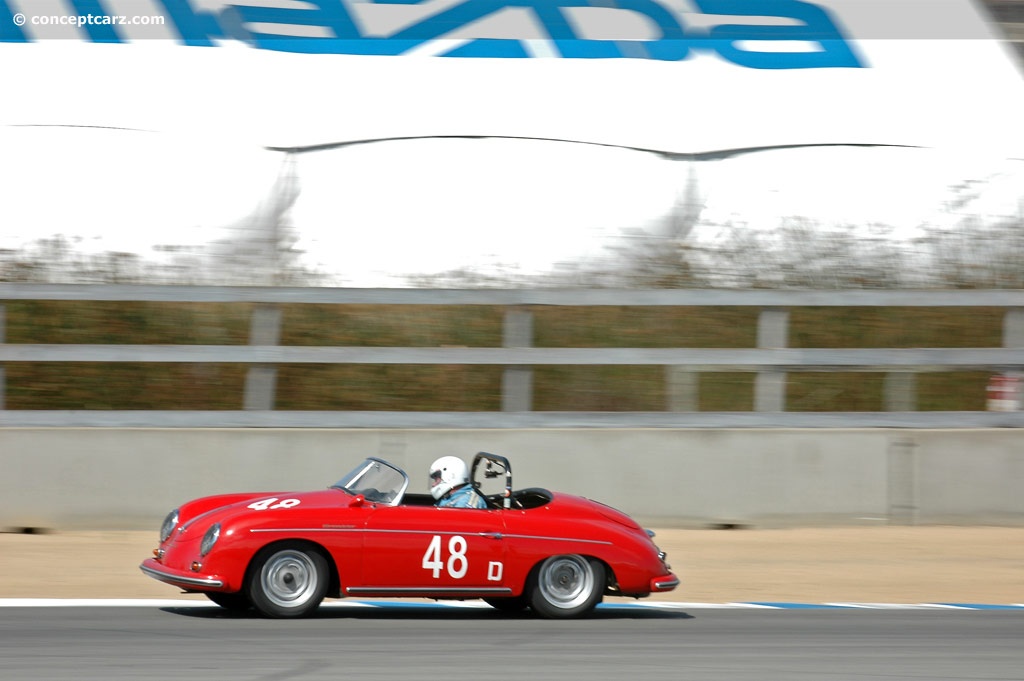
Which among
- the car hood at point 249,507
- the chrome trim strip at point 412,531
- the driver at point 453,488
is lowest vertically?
the chrome trim strip at point 412,531

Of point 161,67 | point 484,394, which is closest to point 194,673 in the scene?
point 484,394

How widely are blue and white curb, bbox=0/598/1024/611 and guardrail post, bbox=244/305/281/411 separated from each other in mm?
2944

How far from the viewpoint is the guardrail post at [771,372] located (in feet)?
32.9

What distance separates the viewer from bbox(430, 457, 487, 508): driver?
665 centimetres

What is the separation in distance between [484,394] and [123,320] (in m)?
2.82

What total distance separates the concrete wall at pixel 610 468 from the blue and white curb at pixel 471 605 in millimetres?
2375

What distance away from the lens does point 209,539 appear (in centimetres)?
610

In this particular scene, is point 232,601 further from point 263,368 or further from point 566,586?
point 263,368

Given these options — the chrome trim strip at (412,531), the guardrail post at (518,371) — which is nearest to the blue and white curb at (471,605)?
the chrome trim strip at (412,531)

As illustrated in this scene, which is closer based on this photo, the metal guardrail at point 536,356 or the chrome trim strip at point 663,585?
the chrome trim strip at point 663,585

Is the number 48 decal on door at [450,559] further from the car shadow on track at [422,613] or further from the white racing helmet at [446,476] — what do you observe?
the white racing helmet at [446,476]

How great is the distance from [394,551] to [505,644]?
821 mm

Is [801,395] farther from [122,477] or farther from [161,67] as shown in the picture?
[161,67]
